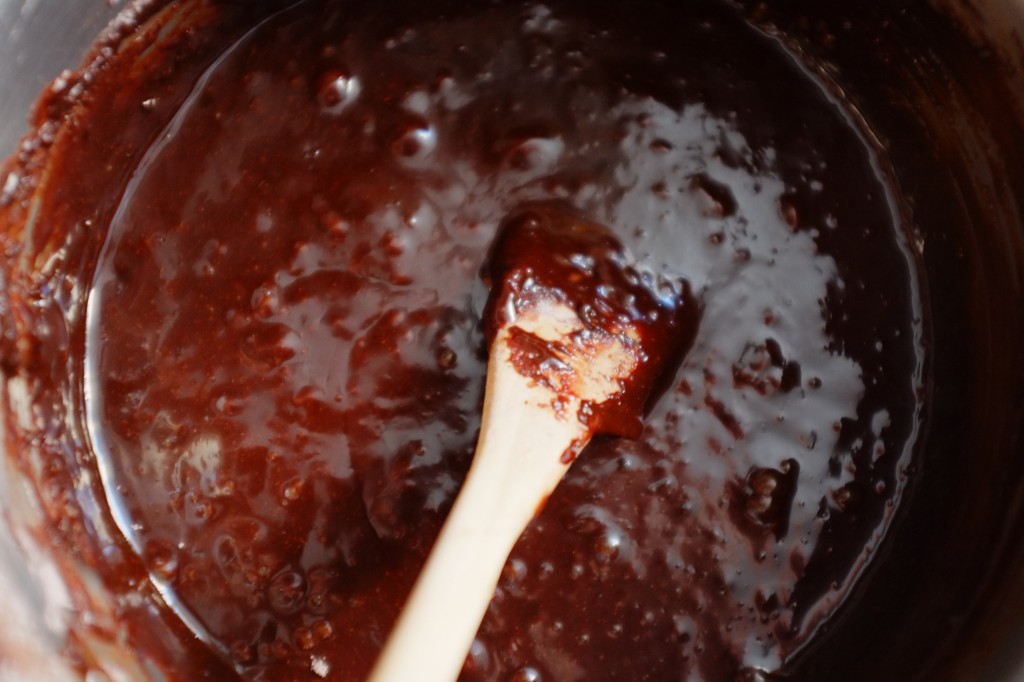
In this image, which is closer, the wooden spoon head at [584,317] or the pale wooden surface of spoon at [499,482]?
the pale wooden surface of spoon at [499,482]

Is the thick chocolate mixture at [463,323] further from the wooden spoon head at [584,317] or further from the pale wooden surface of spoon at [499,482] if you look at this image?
the pale wooden surface of spoon at [499,482]

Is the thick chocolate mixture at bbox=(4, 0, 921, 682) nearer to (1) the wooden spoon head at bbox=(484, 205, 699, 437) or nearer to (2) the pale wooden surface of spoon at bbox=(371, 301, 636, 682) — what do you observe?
(1) the wooden spoon head at bbox=(484, 205, 699, 437)

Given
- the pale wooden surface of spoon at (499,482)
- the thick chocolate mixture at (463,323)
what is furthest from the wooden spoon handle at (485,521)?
the thick chocolate mixture at (463,323)

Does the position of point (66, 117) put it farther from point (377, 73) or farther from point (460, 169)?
point (460, 169)

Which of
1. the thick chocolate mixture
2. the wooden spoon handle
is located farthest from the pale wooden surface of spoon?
the thick chocolate mixture

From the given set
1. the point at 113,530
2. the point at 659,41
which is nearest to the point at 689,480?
the point at 659,41

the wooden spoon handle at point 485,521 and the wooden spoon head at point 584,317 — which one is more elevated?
the wooden spoon head at point 584,317
